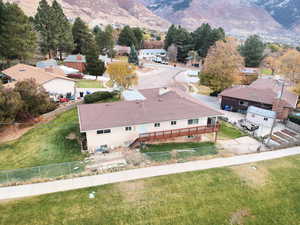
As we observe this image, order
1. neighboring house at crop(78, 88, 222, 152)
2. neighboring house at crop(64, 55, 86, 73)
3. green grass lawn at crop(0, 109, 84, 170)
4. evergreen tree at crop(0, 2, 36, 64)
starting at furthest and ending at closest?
neighboring house at crop(64, 55, 86, 73) < evergreen tree at crop(0, 2, 36, 64) < neighboring house at crop(78, 88, 222, 152) < green grass lawn at crop(0, 109, 84, 170)

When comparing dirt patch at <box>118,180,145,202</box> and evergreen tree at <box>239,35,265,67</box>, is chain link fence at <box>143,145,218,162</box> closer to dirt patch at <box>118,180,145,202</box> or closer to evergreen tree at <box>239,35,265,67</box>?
dirt patch at <box>118,180,145,202</box>

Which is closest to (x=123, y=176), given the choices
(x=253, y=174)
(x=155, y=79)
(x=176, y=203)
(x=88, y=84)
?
(x=176, y=203)

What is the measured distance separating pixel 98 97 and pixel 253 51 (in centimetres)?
5720

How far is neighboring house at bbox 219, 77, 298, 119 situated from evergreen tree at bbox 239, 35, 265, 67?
1390 inches

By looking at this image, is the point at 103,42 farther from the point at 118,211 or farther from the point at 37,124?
the point at 118,211

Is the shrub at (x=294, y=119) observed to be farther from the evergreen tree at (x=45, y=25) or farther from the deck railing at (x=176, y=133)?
the evergreen tree at (x=45, y=25)

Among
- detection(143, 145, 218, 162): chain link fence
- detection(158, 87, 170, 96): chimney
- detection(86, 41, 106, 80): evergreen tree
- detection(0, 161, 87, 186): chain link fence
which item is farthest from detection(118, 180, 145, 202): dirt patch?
detection(86, 41, 106, 80): evergreen tree

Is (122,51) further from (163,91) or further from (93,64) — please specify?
(163,91)

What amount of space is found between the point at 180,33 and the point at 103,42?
3103 cm

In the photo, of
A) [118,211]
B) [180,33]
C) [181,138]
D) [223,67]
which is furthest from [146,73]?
[118,211]

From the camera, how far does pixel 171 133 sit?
23.1 metres

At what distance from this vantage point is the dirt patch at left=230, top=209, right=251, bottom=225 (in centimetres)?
1287

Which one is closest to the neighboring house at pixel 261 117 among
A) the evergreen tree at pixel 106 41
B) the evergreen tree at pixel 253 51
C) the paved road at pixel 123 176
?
the paved road at pixel 123 176

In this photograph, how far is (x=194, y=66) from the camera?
7869cm
